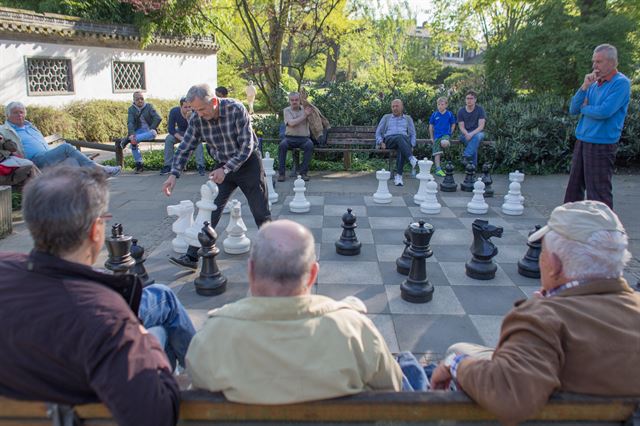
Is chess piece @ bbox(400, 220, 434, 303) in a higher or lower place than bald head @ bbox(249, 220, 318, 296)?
lower

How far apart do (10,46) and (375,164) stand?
33.2 feet

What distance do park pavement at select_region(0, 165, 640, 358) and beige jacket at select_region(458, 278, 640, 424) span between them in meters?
1.69

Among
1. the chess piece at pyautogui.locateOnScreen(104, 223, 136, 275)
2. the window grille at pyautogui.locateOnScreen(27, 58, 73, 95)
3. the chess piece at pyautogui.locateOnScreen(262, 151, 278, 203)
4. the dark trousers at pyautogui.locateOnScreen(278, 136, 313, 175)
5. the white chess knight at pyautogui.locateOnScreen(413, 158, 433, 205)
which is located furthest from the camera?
the window grille at pyautogui.locateOnScreen(27, 58, 73, 95)

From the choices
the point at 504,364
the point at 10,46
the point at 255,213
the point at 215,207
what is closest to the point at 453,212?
the point at 255,213

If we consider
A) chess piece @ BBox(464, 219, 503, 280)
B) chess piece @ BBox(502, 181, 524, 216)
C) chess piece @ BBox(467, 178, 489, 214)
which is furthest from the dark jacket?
chess piece @ BBox(502, 181, 524, 216)

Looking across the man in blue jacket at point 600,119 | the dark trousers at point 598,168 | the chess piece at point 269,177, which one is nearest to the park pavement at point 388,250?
the chess piece at point 269,177

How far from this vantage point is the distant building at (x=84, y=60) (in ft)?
43.4

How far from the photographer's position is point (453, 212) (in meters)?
6.54

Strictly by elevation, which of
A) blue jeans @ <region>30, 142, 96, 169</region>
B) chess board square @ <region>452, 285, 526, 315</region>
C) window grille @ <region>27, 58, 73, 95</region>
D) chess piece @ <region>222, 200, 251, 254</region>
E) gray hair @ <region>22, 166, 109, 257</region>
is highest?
window grille @ <region>27, 58, 73, 95</region>

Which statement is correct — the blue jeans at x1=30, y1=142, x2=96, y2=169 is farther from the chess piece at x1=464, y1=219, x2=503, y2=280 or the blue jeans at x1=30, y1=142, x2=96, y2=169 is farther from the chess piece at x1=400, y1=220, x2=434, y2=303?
the chess piece at x1=464, y1=219, x2=503, y2=280

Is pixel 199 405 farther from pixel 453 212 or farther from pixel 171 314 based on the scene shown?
pixel 453 212

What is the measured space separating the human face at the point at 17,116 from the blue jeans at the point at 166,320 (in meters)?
5.20

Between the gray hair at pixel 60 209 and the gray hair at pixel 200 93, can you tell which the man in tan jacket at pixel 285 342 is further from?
the gray hair at pixel 200 93

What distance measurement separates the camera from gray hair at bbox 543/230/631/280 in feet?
5.67
